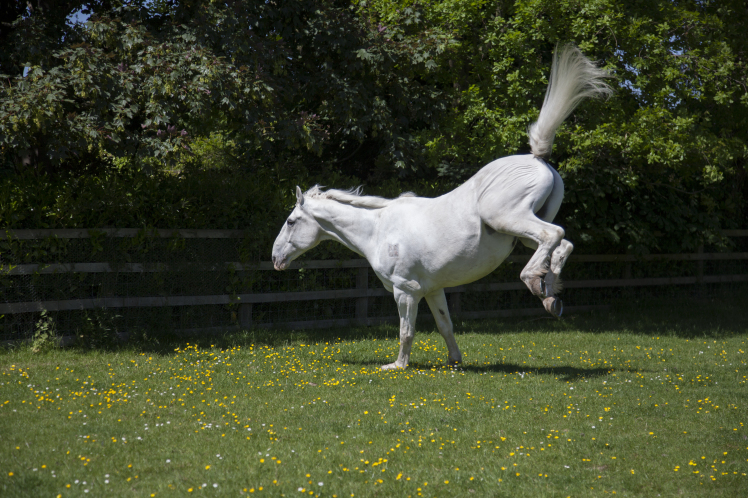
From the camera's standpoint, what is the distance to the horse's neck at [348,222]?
8.00 metres

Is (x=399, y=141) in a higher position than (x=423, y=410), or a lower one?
higher

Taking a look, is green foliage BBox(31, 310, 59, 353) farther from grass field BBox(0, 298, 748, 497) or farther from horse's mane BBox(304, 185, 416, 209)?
horse's mane BBox(304, 185, 416, 209)

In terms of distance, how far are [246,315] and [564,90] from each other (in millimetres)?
6632

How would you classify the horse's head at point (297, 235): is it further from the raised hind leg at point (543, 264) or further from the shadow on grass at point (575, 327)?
the raised hind leg at point (543, 264)

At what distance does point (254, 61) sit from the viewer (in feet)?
32.3

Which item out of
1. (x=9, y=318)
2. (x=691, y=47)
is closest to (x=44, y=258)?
(x=9, y=318)

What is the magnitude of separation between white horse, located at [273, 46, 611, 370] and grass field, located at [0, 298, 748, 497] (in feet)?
3.61

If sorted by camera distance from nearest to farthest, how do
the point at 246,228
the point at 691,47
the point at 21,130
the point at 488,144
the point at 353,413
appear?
the point at 353,413
the point at 21,130
the point at 246,228
the point at 488,144
the point at 691,47

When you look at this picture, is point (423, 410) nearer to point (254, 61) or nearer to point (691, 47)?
point (254, 61)

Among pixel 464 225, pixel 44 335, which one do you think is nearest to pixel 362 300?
pixel 464 225

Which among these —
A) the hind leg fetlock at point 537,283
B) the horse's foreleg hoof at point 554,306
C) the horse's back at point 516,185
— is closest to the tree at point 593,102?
the horse's back at point 516,185

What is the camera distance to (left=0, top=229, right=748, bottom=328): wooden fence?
29.2ft

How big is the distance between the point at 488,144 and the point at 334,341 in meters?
4.58

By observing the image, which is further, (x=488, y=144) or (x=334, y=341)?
(x=488, y=144)
